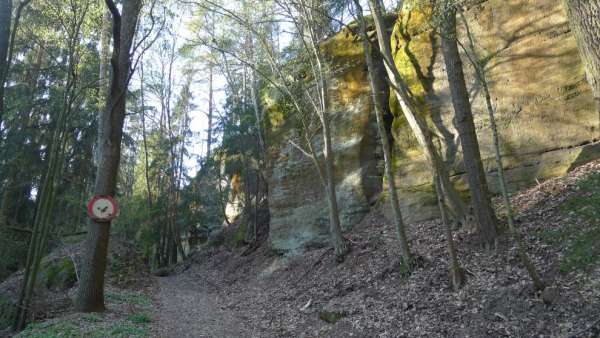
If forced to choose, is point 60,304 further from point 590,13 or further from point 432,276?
point 590,13

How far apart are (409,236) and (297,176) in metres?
6.88

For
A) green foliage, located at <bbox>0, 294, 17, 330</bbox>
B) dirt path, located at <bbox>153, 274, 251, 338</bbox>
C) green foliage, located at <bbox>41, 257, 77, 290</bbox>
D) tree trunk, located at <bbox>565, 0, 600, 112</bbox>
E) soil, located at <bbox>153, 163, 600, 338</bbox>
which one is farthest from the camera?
green foliage, located at <bbox>41, 257, 77, 290</bbox>

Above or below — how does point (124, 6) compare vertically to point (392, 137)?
above

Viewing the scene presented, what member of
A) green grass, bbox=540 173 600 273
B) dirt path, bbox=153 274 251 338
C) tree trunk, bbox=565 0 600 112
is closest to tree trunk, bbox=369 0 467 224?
green grass, bbox=540 173 600 273

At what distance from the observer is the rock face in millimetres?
9609

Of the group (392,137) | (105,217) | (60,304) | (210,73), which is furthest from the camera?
(210,73)

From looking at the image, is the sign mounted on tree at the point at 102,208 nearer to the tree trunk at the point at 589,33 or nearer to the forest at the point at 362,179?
the forest at the point at 362,179

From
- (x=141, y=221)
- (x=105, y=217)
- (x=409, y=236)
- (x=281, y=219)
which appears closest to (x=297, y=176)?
(x=281, y=219)

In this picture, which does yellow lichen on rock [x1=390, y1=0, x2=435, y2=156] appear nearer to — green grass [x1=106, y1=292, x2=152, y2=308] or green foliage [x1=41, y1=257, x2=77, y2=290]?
green grass [x1=106, y1=292, x2=152, y2=308]

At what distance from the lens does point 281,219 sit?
53.5 feet

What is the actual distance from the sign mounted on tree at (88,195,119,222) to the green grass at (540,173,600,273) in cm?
812

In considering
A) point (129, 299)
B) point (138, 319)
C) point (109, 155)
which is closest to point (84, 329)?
point (138, 319)

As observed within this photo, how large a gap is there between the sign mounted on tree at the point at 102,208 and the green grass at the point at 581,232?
8.12 meters

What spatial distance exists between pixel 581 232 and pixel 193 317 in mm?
8078
